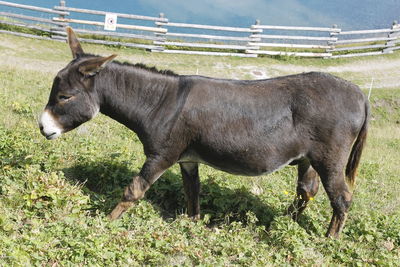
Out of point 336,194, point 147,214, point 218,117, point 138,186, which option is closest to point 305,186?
point 336,194

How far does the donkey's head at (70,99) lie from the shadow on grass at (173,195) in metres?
1.26

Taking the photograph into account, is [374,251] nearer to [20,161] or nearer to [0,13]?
[20,161]

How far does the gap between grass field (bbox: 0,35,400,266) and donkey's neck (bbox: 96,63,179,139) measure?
1.18 meters

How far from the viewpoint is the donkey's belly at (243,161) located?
5.60 metres

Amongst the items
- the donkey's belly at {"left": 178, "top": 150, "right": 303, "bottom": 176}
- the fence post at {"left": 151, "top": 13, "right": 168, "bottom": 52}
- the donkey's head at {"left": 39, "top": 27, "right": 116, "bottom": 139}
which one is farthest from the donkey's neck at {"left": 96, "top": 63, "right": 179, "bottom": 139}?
the fence post at {"left": 151, "top": 13, "right": 168, "bottom": 52}

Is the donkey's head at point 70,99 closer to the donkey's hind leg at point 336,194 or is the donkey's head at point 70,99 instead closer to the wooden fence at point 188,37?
the donkey's hind leg at point 336,194

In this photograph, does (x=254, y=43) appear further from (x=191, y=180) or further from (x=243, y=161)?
(x=243, y=161)

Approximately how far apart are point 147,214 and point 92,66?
2.09 m

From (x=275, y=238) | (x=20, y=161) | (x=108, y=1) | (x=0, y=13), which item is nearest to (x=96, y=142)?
(x=20, y=161)

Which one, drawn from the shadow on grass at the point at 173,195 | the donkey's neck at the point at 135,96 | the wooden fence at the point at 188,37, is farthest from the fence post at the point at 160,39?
the donkey's neck at the point at 135,96

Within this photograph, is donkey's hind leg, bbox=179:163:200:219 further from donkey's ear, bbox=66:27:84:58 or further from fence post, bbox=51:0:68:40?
fence post, bbox=51:0:68:40

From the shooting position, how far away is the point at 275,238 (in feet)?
18.8

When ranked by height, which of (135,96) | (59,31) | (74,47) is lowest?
(135,96)

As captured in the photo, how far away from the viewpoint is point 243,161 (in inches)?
221
